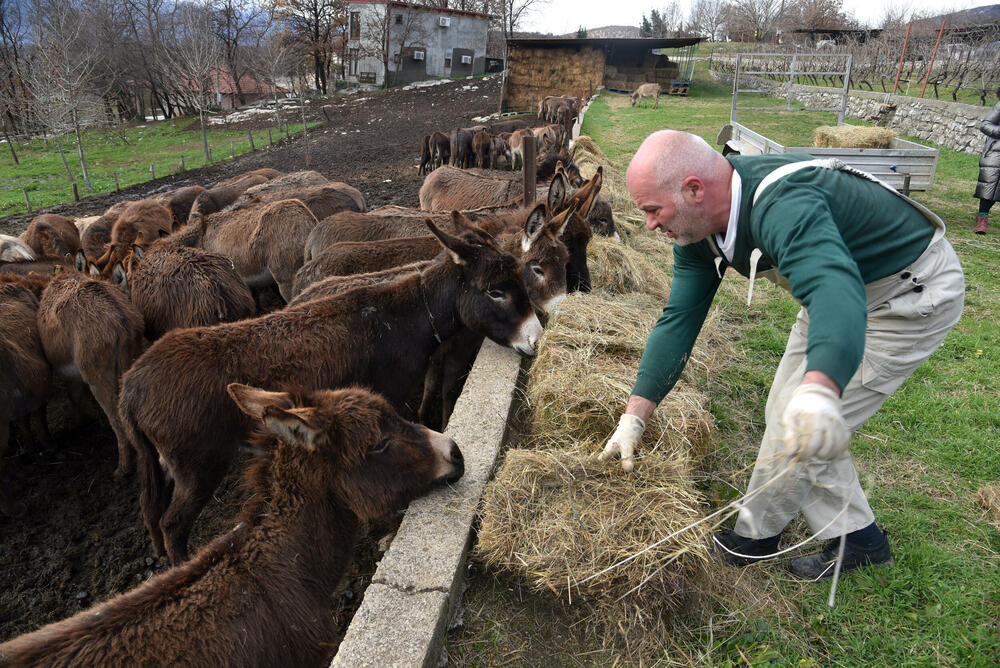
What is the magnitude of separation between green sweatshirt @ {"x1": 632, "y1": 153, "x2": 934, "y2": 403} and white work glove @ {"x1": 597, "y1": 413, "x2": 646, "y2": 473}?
19 cm

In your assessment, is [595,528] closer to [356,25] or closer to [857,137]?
[857,137]

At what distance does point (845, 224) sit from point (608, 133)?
785 inches

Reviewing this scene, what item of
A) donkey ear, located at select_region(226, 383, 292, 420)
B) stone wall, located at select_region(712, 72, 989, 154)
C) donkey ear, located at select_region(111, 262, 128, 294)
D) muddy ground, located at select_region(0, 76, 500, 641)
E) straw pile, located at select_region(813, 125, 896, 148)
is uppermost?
stone wall, located at select_region(712, 72, 989, 154)

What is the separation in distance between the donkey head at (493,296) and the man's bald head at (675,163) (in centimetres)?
209

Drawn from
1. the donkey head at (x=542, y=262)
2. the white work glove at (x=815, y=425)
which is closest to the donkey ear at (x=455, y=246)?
the donkey head at (x=542, y=262)

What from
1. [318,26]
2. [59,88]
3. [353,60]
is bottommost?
[59,88]

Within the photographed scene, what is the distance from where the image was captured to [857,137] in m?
10.8

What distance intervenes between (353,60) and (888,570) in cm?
5341

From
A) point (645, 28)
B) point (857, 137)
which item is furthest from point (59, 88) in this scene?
point (645, 28)

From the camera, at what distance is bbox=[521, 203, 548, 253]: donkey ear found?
5.38 meters

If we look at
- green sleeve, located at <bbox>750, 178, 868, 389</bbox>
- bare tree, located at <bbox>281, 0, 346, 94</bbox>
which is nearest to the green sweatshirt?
green sleeve, located at <bbox>750, 178, 868, 389</bbox>

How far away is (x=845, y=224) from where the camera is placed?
8.07ft

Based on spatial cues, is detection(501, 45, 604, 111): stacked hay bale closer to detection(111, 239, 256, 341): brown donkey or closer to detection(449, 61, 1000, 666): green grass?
detection(111, 239, 256, 341): brown donkey

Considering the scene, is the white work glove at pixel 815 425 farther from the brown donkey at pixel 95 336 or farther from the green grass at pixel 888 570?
the brown donkey at pixel 95 336
